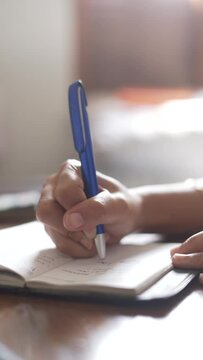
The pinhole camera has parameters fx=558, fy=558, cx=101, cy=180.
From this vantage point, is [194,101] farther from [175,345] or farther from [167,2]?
[175,345]

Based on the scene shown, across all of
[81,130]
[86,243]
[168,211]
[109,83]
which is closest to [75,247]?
[86,243]

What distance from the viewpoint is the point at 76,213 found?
2.06ft

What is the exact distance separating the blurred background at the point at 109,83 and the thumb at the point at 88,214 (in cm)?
123

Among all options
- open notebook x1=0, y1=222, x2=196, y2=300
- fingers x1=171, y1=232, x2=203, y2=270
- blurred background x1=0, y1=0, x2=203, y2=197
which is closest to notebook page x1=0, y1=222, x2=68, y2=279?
open notebook x1=0, y1=222, x2=196, y2=300

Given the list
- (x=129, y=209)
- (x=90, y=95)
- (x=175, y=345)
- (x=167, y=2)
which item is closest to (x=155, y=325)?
(x=175, y=345)

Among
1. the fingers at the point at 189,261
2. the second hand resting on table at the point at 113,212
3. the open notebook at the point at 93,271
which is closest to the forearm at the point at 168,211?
the second hand resting on table at the point at 113,212

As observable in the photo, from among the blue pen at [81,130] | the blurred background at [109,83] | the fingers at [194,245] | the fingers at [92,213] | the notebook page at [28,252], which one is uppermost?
the blue pen at [81,130]

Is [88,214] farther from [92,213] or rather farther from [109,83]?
[109,83]

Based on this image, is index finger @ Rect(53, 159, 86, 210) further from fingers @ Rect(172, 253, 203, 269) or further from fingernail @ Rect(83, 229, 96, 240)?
fingers @ Rect(172, 253, 203, 269)

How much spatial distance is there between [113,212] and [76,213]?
87mm

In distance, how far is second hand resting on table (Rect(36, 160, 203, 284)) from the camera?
63 centimetres

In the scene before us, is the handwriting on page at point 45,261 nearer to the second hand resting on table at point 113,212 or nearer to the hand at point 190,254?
the second hand resting on table at point 113,212

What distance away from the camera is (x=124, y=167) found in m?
2.12

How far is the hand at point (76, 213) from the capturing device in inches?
24.9
